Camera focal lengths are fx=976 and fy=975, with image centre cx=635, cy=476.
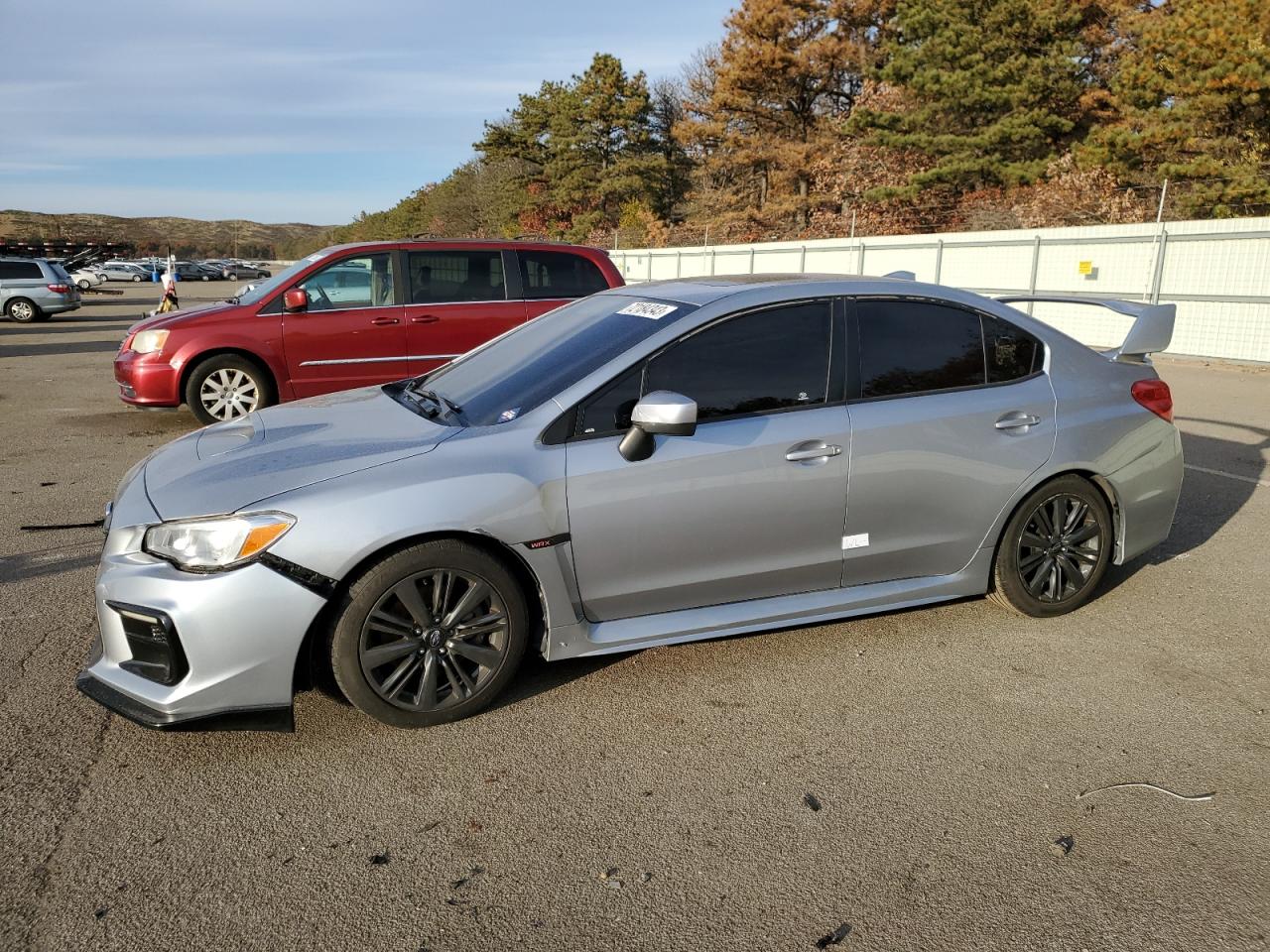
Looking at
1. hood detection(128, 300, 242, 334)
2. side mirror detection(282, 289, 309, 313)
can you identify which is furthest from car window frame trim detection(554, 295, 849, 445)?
hood detection(128, 300, 242, 334)

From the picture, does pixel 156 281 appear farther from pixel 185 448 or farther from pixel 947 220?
pixel 185 448

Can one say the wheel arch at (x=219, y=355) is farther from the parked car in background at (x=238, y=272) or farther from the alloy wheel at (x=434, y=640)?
the parked car in background at (x=238, y=272)

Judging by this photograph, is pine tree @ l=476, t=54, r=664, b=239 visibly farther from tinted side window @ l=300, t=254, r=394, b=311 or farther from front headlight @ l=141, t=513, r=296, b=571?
front headlight @ l=141, t=513, r=296, b=571

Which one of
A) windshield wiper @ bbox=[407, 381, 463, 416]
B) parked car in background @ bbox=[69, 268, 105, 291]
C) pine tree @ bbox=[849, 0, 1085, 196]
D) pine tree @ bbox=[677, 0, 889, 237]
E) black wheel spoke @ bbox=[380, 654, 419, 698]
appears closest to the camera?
black wheel spoke @ bbox=[380, 654, 419, 698]

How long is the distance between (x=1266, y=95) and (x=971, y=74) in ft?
33.8

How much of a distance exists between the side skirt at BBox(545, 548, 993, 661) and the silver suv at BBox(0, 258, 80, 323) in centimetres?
A: 2677

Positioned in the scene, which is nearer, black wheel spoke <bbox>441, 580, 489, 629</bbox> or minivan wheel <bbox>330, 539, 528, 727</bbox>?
minivan wheel <bbox>330, 539, 528, 727</bbox>

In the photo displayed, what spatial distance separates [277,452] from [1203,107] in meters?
26.0

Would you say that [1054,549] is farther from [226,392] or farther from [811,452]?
[226,392]

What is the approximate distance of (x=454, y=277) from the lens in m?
9.41

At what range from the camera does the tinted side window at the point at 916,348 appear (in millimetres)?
4117

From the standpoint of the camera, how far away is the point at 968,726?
11.6 ft

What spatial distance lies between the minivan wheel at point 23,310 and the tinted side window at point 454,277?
21.0 m

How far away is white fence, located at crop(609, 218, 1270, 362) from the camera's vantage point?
16109 millimetres
